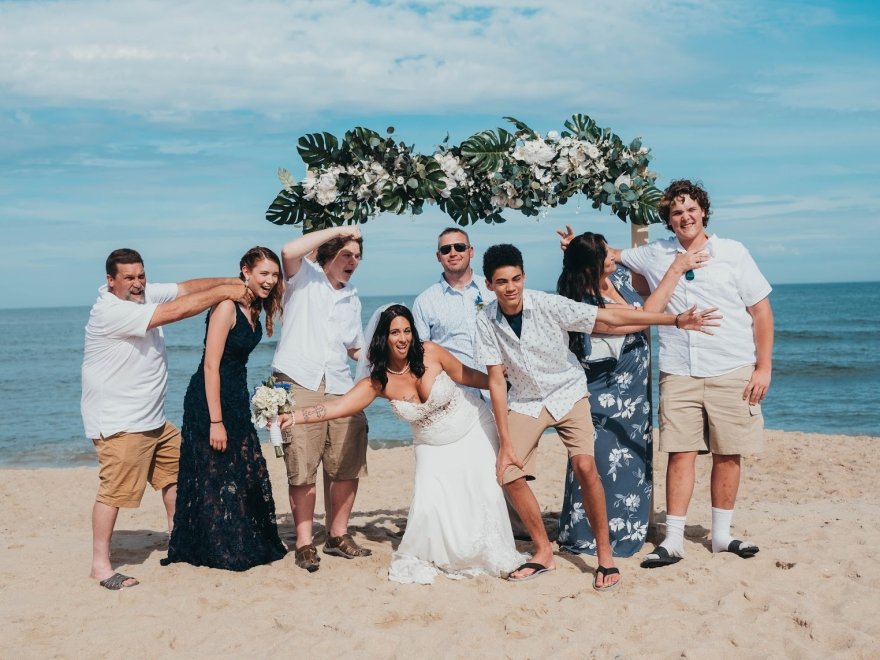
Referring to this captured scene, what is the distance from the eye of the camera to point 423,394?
568 centimetres

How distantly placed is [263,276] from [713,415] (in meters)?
3.07

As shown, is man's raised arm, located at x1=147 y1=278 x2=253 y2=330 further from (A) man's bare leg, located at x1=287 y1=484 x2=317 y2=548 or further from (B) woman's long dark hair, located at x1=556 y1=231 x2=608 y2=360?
(B) woman's long dark hair, located at x1=556 y1=231 x2=608 y2=360

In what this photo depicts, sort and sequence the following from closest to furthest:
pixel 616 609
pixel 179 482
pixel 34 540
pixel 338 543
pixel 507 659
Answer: pixel 507 659, pixel 616 609, pixel 179 482, pixel 338 543, pixel 34 540

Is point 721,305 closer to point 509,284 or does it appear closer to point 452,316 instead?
point 509,284

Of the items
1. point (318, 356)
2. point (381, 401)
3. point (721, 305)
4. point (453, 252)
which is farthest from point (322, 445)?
point (381, 401)

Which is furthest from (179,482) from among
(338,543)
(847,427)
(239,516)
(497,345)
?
(847,427)

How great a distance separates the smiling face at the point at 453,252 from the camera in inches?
248

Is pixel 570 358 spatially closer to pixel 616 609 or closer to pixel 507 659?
pixel 616 609

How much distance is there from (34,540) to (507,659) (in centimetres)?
482

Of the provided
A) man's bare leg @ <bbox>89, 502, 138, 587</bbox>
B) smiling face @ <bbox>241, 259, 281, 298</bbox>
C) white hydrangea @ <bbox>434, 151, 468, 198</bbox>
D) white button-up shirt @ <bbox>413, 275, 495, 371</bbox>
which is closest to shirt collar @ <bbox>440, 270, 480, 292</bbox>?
white button-up shirt @ <bbox>413, 275, 495, 371</bbox>

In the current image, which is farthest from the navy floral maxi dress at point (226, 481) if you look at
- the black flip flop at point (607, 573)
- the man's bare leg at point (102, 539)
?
the black flip flop at point (607, 573)

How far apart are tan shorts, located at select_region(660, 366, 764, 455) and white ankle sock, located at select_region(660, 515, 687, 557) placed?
19.4 inches

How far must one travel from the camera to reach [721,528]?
5941 mm

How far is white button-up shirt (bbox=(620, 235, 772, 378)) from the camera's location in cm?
563
